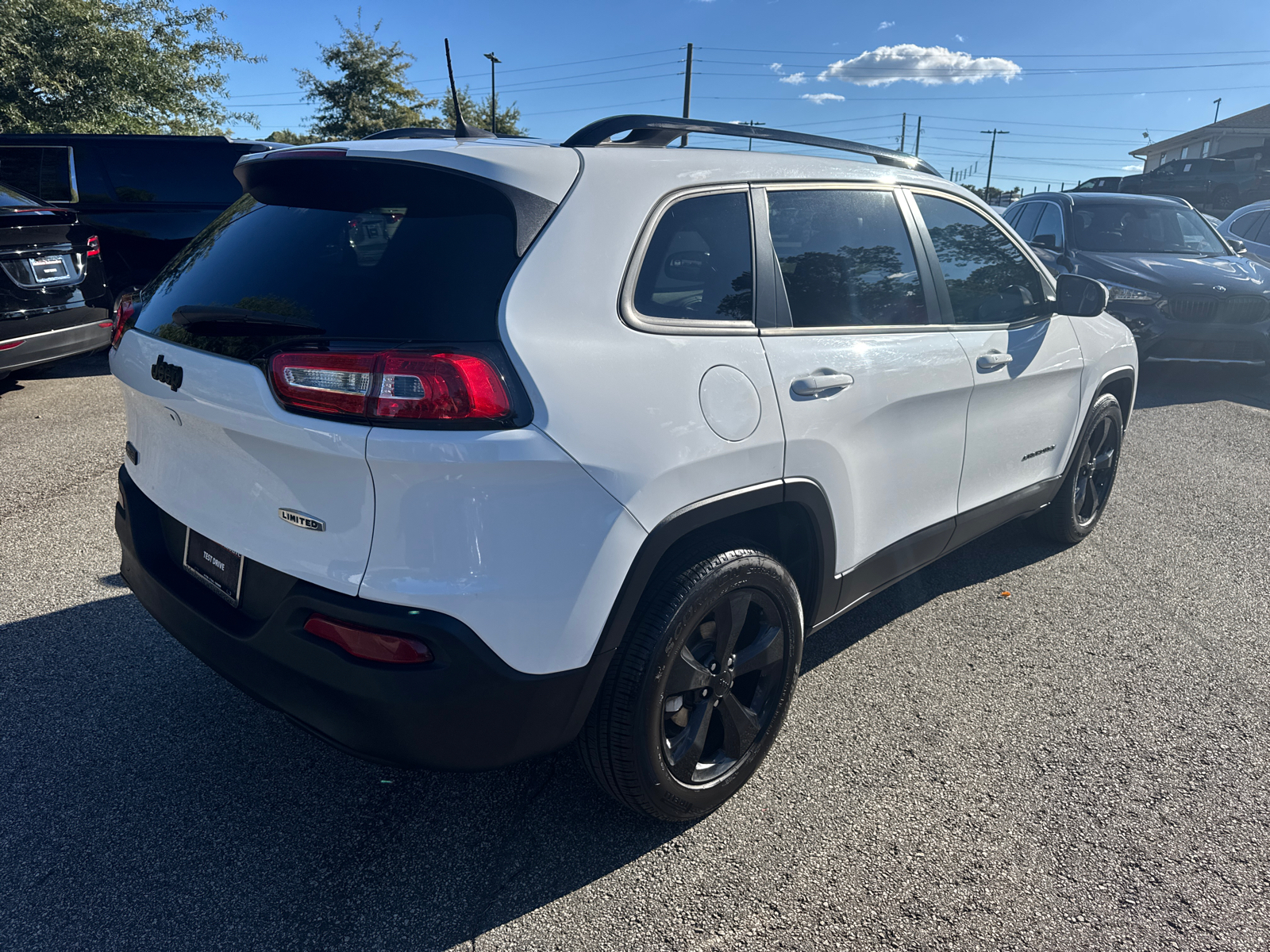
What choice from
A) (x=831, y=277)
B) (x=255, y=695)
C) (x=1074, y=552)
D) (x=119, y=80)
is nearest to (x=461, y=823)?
(x=255, y=695)

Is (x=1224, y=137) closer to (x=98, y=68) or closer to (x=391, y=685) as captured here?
(x=98, y=68)

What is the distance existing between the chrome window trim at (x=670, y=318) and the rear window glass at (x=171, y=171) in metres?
7.11

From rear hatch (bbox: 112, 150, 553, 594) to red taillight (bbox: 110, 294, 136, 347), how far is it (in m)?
0.37

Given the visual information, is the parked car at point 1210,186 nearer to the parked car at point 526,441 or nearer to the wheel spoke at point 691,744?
the parked car at point 526,441

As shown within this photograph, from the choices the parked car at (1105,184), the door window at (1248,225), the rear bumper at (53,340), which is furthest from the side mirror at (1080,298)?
the parked car at (1105,184)

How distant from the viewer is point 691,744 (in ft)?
7.36

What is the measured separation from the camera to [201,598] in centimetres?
212

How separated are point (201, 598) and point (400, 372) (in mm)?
922

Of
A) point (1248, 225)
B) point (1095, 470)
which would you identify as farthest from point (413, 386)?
point (1248, 225)

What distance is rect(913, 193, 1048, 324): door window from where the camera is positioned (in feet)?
10.2

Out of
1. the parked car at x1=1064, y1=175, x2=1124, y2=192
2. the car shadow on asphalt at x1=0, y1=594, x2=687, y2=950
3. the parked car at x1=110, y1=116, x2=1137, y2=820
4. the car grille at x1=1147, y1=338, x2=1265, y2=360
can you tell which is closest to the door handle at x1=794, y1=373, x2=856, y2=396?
the parked car at x1=110, y1=116, x2=1137, y2=820

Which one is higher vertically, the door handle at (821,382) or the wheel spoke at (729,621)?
the door handle at (821,382)

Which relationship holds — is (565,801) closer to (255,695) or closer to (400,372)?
(255,695)

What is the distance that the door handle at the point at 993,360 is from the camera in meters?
3.10
